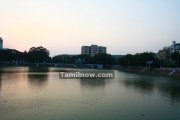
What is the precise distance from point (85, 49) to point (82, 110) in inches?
6764

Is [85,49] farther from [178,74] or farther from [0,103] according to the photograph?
[0,103]

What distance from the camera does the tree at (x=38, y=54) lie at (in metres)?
132

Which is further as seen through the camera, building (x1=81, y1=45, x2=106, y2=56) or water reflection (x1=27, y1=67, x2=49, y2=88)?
building (x1=81, y1=45, x2=106, y2=56)

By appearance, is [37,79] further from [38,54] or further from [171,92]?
[38,54]

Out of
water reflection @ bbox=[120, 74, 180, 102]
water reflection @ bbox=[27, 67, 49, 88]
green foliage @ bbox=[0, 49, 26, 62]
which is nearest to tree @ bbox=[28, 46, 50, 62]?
green foliage @ bbox=[0, 49, 26, 62]

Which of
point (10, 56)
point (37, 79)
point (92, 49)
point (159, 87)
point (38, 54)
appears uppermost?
point (92, 49)

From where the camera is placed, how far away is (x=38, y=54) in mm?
132875

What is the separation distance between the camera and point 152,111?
649 inches

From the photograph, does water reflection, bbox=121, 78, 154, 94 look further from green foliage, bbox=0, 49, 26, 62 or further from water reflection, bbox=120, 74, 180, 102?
green foliage, bbox=0, 49, 26, 62

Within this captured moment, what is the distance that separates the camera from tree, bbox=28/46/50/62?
132125mm

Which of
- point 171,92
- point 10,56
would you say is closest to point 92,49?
point 10,56

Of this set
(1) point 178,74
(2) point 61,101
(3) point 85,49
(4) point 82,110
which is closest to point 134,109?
(4) point 82,110

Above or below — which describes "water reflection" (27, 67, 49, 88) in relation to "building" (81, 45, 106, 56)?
below

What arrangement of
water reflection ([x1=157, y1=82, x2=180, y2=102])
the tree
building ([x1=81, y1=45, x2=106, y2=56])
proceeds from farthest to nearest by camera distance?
1. building ([x1=81, y1=45, x2=106, y2=56])
2. the tree
3. water reflection ([x1=157, y1=82, x2=180, y2=102])
